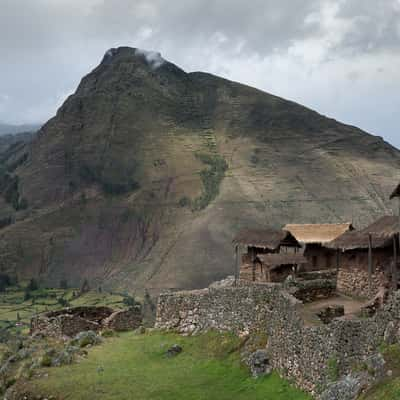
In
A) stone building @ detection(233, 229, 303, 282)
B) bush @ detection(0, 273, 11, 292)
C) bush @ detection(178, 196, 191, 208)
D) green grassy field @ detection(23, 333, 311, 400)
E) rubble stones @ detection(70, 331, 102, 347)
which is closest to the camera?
green grassy field @ detection(23, 333, 311, 400)

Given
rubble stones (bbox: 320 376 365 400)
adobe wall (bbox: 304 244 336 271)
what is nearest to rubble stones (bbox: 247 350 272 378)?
rubble stones (bbox: 320 376 365 400)

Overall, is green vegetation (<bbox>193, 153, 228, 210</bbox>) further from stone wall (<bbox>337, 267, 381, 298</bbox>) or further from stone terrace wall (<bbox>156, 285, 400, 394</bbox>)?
stone terrace wall (<bbox>156, 285, 400, 394</bbox>)

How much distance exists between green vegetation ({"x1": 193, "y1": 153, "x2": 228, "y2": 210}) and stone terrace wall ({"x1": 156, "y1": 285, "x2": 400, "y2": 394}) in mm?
142553

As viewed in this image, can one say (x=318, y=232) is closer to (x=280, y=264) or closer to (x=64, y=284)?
(x=280, y=264)

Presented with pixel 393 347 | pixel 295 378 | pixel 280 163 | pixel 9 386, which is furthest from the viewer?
pixel 280 163

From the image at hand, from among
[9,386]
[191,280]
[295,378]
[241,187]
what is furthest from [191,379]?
[241,187]

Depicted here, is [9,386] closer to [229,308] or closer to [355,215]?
[229,308]

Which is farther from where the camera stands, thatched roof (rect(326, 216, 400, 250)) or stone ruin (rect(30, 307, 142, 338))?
stone ruin (rect(30, 307, 142, 338))

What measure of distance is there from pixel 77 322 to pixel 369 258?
17226mm

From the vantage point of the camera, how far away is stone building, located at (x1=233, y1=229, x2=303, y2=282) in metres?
37.5

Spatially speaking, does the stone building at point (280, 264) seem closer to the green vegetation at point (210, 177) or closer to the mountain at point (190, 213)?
the mountain at point (190, 213)

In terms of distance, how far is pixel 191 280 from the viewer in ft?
454

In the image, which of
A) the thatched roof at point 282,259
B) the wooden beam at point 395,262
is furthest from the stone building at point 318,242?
the wooden beam at point 395,262

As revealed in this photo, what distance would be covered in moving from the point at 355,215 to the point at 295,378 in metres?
140
